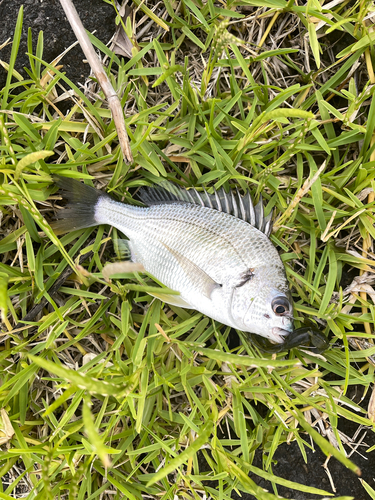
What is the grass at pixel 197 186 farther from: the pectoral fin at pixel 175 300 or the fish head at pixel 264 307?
the fish head at pixel 264 307

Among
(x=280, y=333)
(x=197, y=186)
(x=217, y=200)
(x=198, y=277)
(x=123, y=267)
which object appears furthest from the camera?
(x=197, y=186)

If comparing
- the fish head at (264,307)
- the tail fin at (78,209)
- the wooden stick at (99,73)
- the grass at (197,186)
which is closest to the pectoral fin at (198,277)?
the fish head at (264,307)

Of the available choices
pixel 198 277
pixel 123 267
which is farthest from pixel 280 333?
pixel 123 267

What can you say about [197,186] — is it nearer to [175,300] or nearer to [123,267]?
[175,300]

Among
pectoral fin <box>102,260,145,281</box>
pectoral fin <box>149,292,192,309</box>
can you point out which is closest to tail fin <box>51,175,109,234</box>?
pectoral fin <box>149,292,192,309</box>

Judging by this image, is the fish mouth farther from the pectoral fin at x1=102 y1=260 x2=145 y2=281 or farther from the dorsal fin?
the pectoral fin at x1=102 y1=260 x2=145 y2=281

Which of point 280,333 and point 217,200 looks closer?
point 280,333

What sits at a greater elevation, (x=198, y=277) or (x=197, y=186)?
(x=197, y=186)
